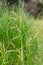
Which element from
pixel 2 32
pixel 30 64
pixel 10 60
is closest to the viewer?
pixel 30 64

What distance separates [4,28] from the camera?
3266mm

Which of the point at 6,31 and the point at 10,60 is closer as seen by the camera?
the point at 10,60

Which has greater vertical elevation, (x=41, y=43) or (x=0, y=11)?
(x=0, y=11)

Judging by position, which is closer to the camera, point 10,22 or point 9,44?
point 9,44

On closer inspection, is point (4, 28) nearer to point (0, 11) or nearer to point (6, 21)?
point (6, 21)

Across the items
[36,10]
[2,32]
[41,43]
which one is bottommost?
[36,10]

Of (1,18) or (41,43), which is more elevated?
(1,18)

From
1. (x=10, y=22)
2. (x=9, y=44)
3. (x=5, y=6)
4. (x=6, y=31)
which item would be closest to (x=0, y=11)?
(x=5, y=6)

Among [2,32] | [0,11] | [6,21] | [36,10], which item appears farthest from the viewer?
[36,10]

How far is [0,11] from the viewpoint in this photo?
12.5 feet

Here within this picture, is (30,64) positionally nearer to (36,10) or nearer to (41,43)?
(41,43)

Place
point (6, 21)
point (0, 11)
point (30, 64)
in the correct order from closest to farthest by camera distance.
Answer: point (30, 64) < point (6, 21) < point (0, 11)

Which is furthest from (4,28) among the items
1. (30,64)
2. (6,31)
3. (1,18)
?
(30,64)

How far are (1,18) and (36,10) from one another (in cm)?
1110
